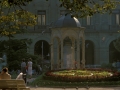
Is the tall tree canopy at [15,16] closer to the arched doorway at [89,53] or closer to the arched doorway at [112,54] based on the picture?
the arched doorway at [112,54]

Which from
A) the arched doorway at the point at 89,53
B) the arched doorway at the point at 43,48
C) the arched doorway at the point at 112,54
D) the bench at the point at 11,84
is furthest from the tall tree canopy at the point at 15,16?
the arched doorway at the point at 89,53

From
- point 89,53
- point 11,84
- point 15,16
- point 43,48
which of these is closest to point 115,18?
point 89,53

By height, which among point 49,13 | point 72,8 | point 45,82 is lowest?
point 45,82

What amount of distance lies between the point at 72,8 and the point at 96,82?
8600mm

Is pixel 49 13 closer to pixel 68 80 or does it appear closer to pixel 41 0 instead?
pixel 41 0

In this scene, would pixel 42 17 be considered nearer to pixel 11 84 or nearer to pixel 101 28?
pixel 101 28

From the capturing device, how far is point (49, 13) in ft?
156

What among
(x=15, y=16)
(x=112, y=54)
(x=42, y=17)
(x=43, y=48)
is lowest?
(x=112, y=54)

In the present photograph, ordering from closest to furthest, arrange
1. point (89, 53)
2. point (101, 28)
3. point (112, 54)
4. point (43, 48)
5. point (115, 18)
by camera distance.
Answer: point (101, 28)
point (115, 18)
point (112, 54)
point (43, 48)
point (89, 53)

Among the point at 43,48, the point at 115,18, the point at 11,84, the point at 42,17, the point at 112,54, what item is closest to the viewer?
the point at 11,84

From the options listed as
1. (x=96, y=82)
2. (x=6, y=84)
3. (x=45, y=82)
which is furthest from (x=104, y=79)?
(x=6, y=84)

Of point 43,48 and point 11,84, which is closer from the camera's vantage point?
point 11,84

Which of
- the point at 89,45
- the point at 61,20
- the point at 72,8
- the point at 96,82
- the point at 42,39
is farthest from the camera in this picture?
the point at 89,45

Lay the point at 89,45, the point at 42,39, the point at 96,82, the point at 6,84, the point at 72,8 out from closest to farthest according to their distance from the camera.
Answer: the point at 72,8, the point at 6,84, the point at 96,82, the point at 42,39, the point at 89,45
